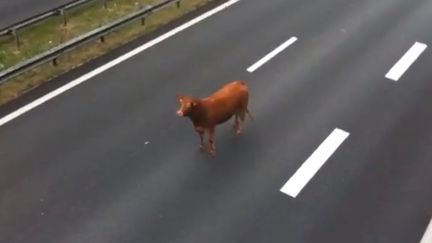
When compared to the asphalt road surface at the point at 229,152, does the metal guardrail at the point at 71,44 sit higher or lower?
higher

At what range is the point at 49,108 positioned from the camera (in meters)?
12.2

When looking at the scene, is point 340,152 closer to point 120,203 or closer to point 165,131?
point 165,131

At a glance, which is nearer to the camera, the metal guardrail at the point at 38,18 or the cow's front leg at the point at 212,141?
the cow's front leg at the point at 212,141

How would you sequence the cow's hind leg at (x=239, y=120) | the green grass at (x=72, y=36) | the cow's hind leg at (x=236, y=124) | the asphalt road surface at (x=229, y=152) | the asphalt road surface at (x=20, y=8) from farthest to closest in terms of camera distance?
1. the asphalt road surface at (x=20, y=8)
2. the green grass at (x=72, y=36)
3. the cow's hind leg at (x=236, y=124)
4. the cow's hind leg at (x=239, y=120)
5. the asphalt road surface at (x=229, y=152)

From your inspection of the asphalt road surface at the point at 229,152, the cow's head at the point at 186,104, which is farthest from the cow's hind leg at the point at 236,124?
the cow's head at the point at 186,104

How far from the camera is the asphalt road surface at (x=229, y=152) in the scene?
31.0 feet

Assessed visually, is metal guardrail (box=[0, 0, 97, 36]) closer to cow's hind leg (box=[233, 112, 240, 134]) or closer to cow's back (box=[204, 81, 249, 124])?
cow's back (box=[204, 81, 249, 124])

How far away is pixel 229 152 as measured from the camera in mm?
11242

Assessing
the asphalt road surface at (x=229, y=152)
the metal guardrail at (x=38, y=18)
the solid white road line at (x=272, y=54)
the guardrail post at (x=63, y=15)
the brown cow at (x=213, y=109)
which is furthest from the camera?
the guardrail post at (x=63, y=15)

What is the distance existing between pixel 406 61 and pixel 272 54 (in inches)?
149

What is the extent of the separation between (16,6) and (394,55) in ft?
38.9

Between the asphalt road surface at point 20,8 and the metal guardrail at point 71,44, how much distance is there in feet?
10.9

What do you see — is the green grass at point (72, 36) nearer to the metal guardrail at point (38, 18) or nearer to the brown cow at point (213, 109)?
the metal guardrail at point (38, 18)

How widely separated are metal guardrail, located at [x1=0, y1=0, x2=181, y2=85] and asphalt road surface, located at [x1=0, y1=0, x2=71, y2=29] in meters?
3.31
